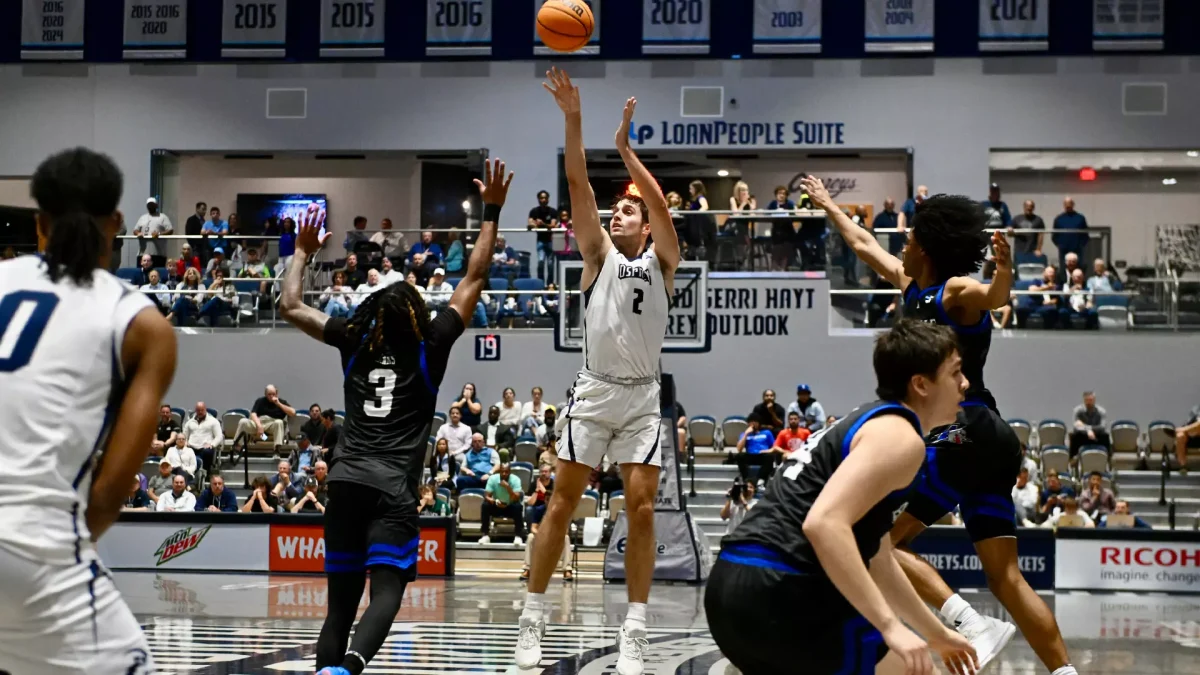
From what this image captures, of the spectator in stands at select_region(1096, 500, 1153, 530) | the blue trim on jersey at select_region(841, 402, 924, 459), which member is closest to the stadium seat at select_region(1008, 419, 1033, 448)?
the spectator in stands at select_region(1096, 500, 1153, 530)

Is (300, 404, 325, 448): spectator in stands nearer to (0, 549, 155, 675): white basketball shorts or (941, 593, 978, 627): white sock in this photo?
(941, 593, 978, 627): white sock

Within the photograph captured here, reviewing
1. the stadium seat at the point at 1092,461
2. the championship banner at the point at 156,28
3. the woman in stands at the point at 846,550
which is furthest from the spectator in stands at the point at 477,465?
the woman in stands at the point at 846,550

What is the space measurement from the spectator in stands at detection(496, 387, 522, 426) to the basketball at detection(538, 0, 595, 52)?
11.8 m

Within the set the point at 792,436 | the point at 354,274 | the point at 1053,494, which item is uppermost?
the point at 354,274

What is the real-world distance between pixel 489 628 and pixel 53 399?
7311mm

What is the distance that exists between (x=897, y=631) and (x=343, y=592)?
2.84 m

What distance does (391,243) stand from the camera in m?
23.1

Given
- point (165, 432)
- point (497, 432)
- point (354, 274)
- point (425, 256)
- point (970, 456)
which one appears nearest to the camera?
point (970, 456)

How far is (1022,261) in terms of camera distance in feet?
70.9

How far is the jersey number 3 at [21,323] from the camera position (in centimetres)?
304

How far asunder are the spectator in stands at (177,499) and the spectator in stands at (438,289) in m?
4.61

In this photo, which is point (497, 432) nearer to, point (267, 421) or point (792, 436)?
point (267, 421)

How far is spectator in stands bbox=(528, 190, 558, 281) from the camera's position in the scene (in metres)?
21.2

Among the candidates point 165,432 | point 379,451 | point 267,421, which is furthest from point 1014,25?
point 379,451
